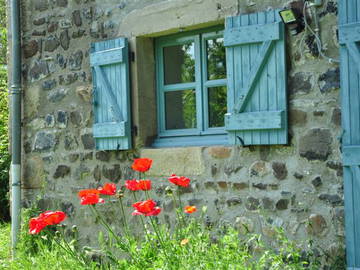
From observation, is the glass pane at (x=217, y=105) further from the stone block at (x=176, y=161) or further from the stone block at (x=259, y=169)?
the stone block at (x=259, y=169)

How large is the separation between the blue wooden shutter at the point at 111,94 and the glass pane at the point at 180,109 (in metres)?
0.38

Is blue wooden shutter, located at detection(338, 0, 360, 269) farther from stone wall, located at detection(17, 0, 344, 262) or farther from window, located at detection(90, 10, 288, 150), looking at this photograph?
window, located at detection(90, 10, 288, 150)

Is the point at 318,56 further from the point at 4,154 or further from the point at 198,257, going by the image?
the point at 4,154

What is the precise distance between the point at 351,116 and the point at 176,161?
1.66 meters

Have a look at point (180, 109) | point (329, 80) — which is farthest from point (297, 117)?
point (180, 109)

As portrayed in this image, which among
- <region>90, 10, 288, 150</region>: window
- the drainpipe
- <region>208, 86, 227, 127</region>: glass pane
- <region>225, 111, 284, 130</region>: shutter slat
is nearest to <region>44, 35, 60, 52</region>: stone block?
the drainpipe

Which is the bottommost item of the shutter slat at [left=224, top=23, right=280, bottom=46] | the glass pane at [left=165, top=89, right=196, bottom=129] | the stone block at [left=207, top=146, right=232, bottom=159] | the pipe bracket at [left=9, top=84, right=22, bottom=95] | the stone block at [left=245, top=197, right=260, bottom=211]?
the stone block at [left=245, top=197, right=260, bottom=211]

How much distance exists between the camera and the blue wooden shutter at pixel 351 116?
3951mm

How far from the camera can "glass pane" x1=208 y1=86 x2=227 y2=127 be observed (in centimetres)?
509

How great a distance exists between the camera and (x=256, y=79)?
4.53 meters

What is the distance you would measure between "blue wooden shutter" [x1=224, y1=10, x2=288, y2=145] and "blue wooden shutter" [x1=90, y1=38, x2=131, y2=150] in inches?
43.3

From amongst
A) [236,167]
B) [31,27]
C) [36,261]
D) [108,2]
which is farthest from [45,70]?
[236,167]

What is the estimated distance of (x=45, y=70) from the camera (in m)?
6.25

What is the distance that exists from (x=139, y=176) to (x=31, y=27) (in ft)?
7.23
